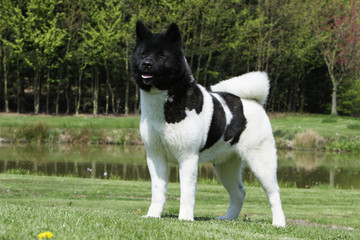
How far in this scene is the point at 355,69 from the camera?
46.8 metres

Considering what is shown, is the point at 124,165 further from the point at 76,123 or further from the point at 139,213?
the point at 139,213

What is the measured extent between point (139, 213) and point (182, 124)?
2413 millimetres

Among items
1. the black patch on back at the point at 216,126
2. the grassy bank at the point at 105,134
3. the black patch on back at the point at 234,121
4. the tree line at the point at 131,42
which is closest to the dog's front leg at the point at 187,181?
the black patch on back at the point at 216,126

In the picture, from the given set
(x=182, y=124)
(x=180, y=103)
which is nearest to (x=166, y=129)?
(x=182, y=124)

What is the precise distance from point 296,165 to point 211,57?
2469 cm

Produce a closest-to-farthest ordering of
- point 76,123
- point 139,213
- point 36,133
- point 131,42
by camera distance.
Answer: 1. point 139,213
2. point 36,133
3. point 76,123
4. point 131,42

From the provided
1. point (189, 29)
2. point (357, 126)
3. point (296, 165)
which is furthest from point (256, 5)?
point (296, 165)

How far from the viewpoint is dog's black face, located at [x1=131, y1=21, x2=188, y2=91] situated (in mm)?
6094

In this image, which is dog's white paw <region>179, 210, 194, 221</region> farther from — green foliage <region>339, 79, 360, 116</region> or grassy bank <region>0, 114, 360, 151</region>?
green foliage <region>339, 79, 360, 116</region>

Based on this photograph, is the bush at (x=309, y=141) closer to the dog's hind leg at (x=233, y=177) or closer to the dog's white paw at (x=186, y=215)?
the dog's hind leg at (x=233, y=177)

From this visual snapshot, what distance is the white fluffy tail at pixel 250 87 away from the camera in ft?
25.1

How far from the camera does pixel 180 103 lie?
641cm

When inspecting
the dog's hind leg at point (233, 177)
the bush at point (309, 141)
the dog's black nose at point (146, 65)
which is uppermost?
the dog's black nose at point (146, 65)

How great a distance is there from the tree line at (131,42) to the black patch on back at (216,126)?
102ft
